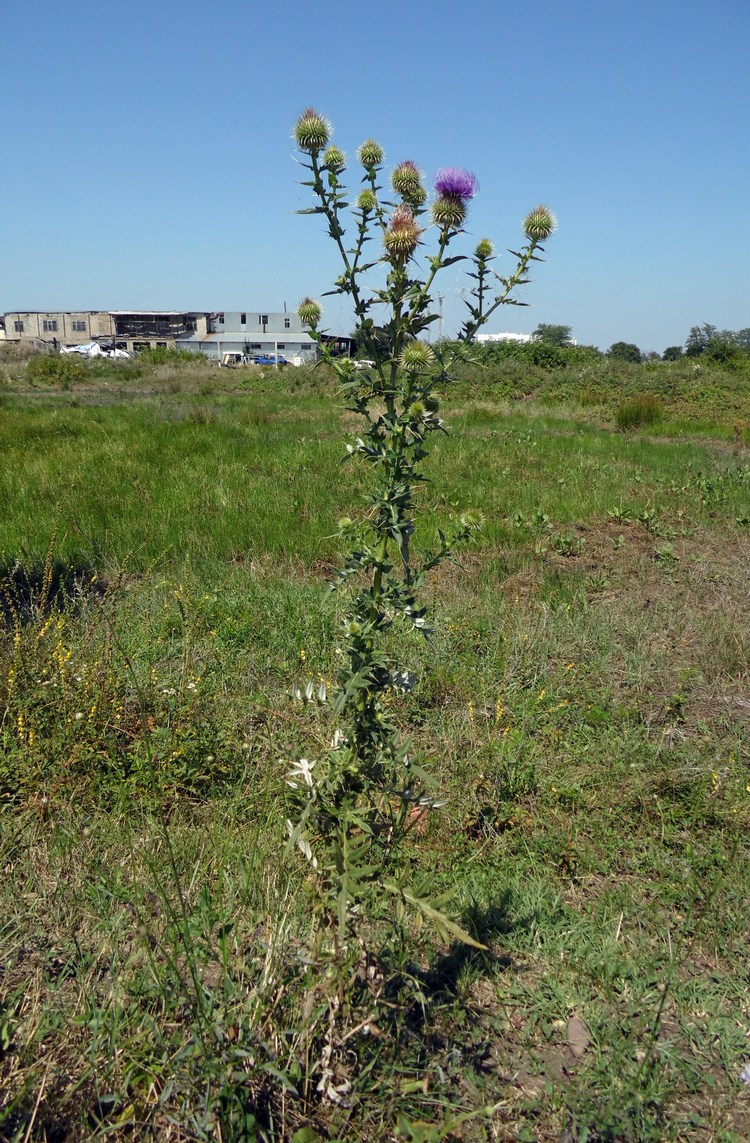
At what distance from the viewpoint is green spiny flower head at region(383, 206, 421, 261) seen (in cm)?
198

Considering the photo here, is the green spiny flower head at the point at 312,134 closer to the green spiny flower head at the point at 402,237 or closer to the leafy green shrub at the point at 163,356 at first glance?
the green spiny flower head at the point at 402,237

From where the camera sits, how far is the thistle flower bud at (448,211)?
208 centimetres

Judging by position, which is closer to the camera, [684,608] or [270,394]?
[684,608]

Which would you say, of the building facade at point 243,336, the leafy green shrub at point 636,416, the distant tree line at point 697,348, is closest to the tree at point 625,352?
the distant tree line at point 697,348

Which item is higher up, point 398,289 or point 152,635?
point 398,289

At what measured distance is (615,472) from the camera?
31.5ft

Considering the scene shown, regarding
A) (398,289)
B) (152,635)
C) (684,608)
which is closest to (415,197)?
(398,289)

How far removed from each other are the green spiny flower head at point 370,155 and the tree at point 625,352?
35659 mm

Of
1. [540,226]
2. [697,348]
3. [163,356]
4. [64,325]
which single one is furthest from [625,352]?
[64,325]

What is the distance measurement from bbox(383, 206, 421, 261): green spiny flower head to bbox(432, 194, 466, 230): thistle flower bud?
0.09 meters

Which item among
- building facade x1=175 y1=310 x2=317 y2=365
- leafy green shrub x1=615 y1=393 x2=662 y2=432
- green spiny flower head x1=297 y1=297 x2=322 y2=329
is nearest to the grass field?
green spiny flower head x1=297 y1=297 x2=322 y2=329

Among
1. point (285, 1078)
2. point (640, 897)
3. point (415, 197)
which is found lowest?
point (640, 897)

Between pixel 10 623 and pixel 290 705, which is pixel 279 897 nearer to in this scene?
pixel 290 705

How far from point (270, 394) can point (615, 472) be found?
17060mm
